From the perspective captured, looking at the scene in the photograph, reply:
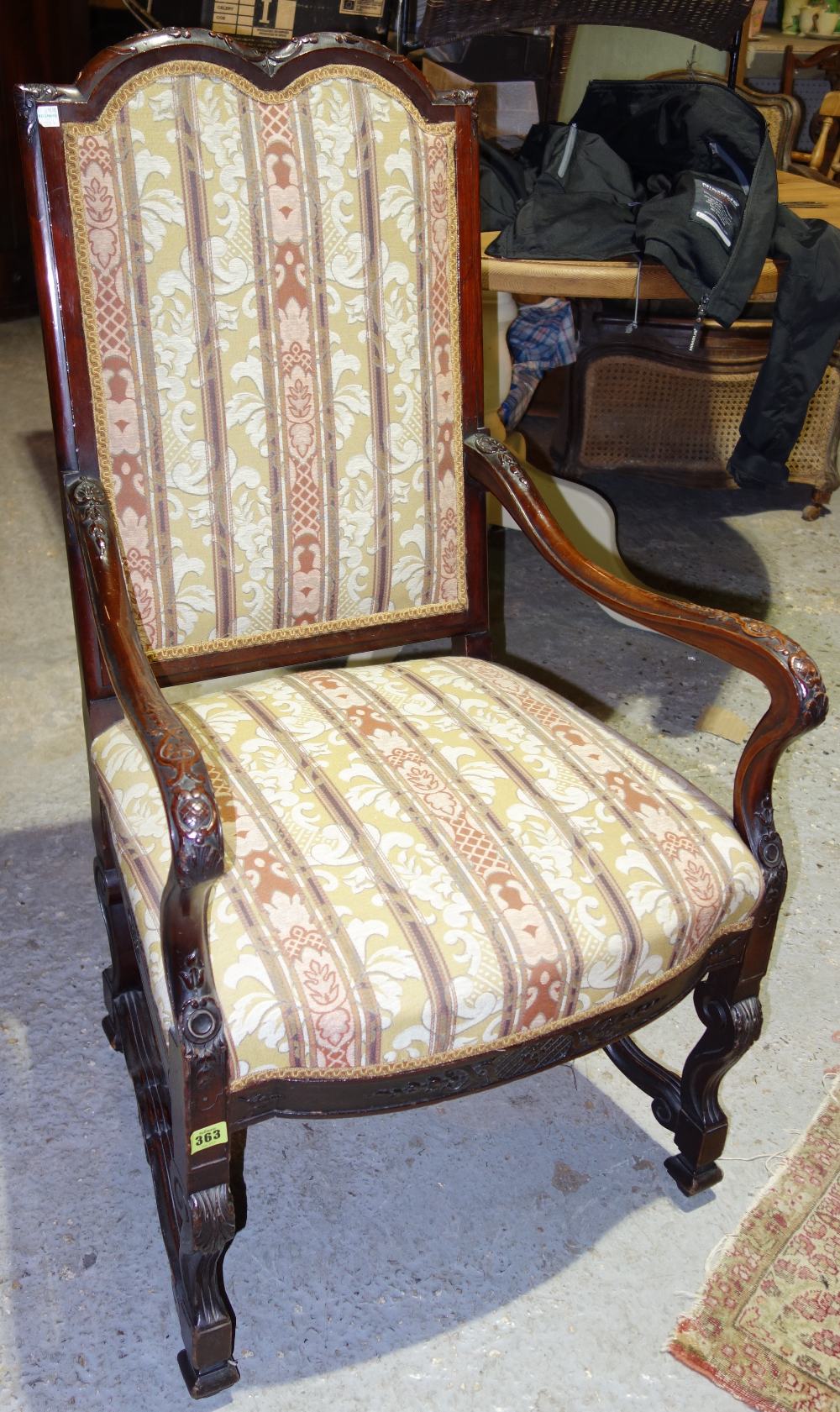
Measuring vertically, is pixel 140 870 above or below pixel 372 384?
below

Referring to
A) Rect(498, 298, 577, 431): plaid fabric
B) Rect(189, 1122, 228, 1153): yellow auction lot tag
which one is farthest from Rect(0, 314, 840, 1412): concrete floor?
Rect(498, 298, 577, 431): plaid fabric

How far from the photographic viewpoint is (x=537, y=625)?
8.76ft

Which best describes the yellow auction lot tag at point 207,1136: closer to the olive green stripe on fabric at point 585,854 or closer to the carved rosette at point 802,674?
the olive green stripe on fabric at point 585,854

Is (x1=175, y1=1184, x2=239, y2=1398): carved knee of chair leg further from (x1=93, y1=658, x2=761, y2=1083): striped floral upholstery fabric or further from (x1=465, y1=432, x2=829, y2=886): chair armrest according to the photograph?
(x1=465, y1=432, x2=829, y2=886): chair armrest

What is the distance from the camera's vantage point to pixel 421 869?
1.15m

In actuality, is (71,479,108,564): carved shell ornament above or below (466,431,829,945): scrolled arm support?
above

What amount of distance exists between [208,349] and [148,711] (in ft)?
1.46

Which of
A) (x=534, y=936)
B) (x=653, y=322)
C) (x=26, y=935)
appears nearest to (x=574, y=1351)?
(x=534, y=936)

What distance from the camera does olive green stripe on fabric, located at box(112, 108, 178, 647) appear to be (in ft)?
3.99

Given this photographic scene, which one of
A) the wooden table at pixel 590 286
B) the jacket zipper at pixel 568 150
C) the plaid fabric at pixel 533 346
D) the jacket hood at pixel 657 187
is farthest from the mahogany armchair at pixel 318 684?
the plaid fabric at pixel 533 346

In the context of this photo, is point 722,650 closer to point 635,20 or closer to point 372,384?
point 372,384

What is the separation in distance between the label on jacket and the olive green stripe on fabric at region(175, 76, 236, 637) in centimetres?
112

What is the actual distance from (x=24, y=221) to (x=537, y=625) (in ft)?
8.59

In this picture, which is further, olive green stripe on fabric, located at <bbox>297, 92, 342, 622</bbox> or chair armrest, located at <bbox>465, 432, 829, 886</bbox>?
olive green stripe on fabric, located at <bbox>297, 92, 342, 622</bbox>
